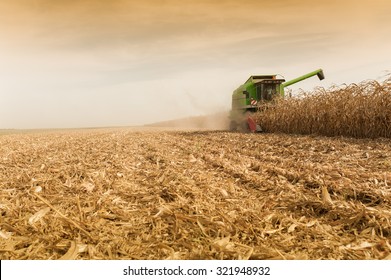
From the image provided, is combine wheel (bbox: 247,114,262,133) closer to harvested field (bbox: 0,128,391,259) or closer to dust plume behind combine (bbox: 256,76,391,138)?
dust plume behind combine (bbox: 256,76,391,138)

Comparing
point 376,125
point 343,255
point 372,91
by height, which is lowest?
point 343,255

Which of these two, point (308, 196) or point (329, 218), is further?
point (308, 196)

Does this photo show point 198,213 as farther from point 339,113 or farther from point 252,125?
point 252,125

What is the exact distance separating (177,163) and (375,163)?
404 centimetres

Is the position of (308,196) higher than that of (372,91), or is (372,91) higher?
(372,91)

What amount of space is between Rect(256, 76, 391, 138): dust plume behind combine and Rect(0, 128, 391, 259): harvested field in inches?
242

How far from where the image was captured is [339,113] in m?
14.1

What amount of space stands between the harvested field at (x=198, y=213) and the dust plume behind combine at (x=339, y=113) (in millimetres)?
6149

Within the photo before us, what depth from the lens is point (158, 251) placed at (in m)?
3.24

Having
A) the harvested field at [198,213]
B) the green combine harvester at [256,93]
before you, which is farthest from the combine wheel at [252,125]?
the harvested field at [198,213]

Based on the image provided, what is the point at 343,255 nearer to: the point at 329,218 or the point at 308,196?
the point at 329,218

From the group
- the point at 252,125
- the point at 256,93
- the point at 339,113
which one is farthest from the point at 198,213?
the point at 256,93
